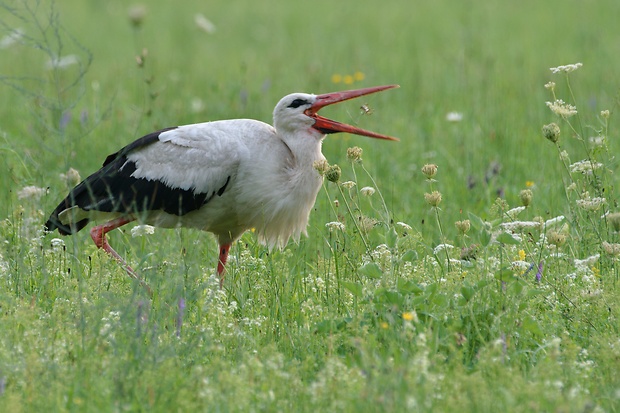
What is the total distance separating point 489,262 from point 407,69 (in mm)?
7323

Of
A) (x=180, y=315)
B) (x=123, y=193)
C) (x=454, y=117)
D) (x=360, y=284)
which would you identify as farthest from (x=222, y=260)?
(x=454, y=117)

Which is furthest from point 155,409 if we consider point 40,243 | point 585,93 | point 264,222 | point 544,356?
point 585,93

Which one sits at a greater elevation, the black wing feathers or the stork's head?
the stork's head

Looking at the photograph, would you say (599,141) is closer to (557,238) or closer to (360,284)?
(557,238)

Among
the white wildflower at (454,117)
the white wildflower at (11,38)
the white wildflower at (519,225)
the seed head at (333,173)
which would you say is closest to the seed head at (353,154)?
the seed head at (333,173)

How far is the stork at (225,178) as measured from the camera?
5668 millimetres

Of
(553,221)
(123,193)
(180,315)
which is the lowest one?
(123,193)

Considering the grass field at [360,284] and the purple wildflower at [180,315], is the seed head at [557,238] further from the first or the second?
the purple wildflower at [180,315]

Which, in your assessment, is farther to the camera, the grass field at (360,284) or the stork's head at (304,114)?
the stork's head at (304,114)

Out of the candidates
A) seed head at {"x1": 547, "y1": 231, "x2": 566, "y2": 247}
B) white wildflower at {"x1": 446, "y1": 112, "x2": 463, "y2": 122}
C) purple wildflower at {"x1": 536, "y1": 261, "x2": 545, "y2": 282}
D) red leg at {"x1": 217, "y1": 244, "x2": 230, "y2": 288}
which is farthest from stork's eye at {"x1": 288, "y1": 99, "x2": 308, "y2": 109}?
white wildflower at {"x1": 446, "y1": 112, "x2": 463, "y2": 122}

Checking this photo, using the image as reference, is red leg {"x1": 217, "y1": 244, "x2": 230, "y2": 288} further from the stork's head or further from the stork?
the stork's head

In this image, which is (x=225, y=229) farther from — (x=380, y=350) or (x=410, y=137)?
(x=410, y=137)

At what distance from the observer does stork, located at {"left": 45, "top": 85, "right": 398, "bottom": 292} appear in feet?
18.6

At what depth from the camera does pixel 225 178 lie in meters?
5.68
